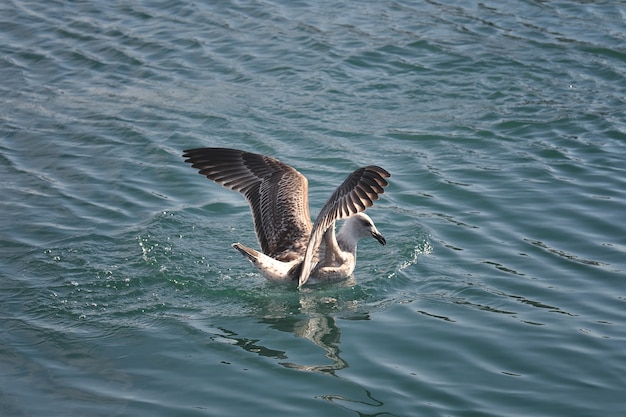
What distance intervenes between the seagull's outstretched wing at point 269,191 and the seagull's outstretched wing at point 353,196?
113 centimetres

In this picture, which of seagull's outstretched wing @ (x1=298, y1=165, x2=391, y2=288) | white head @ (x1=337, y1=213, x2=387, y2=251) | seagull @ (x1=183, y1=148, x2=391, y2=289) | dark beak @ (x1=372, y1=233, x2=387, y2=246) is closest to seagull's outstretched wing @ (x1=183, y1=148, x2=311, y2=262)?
seagull @ (x1=183, y1=148, x2=391, y2=289)

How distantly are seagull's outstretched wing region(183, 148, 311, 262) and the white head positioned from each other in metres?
0.38

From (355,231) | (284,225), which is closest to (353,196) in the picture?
(355,231)

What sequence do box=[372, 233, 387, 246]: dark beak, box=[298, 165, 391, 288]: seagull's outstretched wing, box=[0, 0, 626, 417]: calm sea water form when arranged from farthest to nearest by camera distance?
box=[372, 233, 387, 246]: dark beak, box=[298, 165, 391, 288]: seagull's outstretched wing, box=[0, 0, 626, 417]: calm sea water

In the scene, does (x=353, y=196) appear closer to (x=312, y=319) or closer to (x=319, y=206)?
(x=312, y=319)

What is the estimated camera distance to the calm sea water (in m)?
7.65

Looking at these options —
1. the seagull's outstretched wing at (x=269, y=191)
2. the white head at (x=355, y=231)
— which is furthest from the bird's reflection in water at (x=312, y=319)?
the seagull's outstretched wing at (x=269, y=191)

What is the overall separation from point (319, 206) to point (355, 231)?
1.39 m

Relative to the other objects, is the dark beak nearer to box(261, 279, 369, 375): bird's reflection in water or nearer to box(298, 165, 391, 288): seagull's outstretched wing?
box(261, 279, 369, 375): bird's reflection in water

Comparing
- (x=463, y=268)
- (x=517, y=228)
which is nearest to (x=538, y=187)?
(x=517, y=228)

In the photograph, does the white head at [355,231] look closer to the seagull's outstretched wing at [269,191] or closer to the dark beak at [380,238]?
the dark beak at [380,238]

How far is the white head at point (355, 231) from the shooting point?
9930mm

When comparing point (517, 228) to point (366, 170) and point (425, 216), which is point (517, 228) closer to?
point (425, 216)

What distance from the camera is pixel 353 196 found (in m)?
8.58
